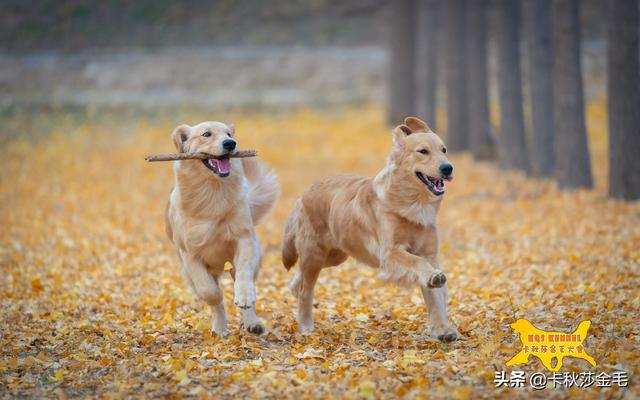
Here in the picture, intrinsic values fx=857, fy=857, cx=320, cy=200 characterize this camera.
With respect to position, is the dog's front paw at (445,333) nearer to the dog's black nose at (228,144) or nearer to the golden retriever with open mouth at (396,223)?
the golden retriever with open mouth at (396,223)

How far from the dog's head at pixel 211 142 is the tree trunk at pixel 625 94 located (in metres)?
8.79

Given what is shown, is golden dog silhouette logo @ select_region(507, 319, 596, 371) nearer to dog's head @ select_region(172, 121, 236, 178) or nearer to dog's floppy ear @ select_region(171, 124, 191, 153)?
dog's head @ select_region(172, 121, 236, 178)

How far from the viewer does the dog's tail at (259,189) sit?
8.38 meters

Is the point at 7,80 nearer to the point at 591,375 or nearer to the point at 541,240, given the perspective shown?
the point at 541,240

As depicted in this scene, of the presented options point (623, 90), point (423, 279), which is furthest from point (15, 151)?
point (423, 279)

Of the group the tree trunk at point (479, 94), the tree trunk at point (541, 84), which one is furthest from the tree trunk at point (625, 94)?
the tree trunk at point (479, 94)

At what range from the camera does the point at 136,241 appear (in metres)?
13.8

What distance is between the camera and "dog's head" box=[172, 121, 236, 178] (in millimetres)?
7543

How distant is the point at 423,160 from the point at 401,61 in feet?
79.1

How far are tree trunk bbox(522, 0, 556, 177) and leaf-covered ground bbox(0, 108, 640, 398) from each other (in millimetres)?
732

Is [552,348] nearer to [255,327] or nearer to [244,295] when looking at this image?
[255,327]

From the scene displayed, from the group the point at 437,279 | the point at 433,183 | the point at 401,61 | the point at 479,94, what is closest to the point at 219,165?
the point at 433,183

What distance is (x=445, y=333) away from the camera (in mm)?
7047

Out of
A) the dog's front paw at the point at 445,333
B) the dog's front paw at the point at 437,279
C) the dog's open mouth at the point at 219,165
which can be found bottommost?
the dog's front paw at the point at 445,333
